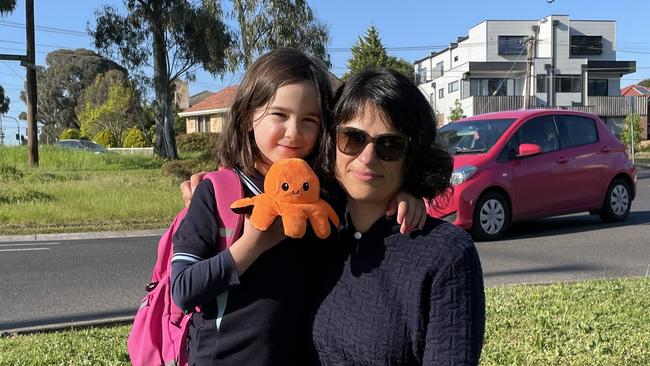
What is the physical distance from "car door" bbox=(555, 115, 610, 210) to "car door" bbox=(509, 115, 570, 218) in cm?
18

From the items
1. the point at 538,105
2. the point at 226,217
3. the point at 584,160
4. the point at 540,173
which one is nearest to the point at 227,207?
the point at 226,217

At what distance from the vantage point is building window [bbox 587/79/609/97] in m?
51.4

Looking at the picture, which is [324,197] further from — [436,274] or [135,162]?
[135,162]

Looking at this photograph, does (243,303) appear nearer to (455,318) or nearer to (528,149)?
(455,318)

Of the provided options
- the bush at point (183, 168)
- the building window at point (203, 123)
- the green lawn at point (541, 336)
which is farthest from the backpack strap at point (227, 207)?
the building window at point (203, 123)

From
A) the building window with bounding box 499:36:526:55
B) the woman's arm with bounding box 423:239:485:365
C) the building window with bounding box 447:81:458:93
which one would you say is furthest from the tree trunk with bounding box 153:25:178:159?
the building window with bounding box 499:36:526:55

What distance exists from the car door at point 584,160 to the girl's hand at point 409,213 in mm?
8567

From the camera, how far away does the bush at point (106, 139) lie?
171ft

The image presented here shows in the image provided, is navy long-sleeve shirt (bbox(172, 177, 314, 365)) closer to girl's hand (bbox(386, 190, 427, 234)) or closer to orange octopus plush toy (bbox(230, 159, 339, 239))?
orange octopus plush toy (bbox(230, 159, 339, 239))

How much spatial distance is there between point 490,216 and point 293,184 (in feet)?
25.2

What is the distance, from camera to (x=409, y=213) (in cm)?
157

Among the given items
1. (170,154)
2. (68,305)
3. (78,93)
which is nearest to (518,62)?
(170,154)

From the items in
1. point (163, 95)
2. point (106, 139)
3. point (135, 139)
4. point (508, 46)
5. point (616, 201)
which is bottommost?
point (616, 201)

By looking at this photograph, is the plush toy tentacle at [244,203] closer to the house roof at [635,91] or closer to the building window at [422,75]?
the building window at [422,75]
